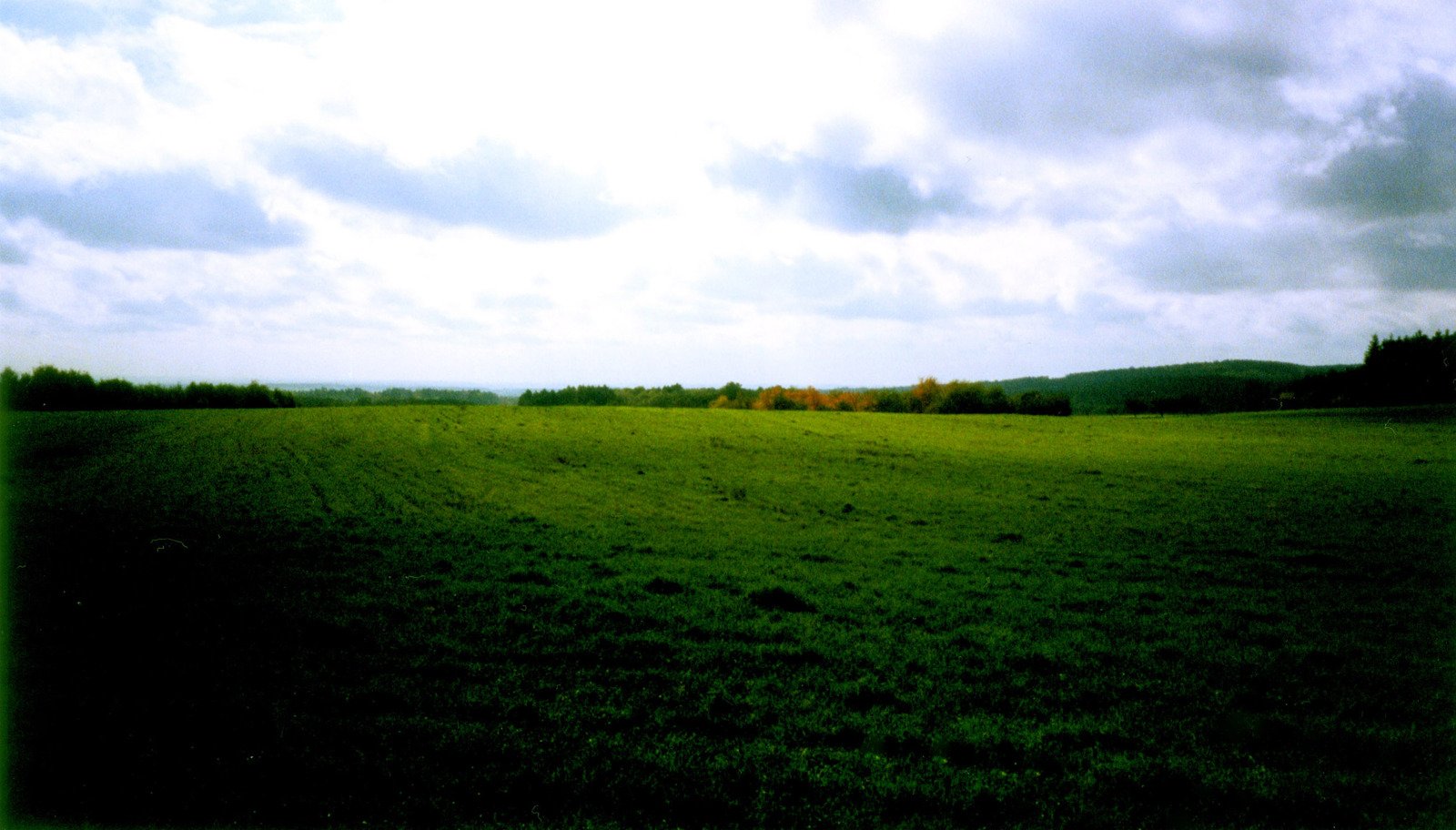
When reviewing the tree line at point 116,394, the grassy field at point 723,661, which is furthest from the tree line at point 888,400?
the grassy field at point 723,661

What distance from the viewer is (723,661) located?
31.0ft

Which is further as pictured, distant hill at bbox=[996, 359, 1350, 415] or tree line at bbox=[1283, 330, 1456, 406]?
distant hill at bbox=[996, 359, 1350, 415]

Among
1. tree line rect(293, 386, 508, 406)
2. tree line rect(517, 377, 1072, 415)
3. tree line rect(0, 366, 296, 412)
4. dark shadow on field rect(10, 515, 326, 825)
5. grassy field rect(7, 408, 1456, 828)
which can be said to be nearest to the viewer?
dark shadow on field rect(10, 515, 326, 825)

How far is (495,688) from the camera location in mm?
8359

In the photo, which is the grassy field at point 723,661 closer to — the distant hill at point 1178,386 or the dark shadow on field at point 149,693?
the dark shadow on field at point 149,693

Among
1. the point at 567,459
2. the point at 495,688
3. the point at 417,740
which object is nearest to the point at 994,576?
the point at 495,688

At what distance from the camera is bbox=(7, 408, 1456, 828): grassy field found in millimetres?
6348

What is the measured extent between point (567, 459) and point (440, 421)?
797 inches

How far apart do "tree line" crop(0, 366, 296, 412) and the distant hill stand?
87.0 m

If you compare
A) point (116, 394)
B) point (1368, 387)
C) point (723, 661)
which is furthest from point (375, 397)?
point (1368, 387)

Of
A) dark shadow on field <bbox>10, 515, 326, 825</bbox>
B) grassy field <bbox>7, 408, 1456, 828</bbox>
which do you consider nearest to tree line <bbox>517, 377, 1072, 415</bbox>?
grassy field <bbox>7, 408, 1456, 828</bbox>

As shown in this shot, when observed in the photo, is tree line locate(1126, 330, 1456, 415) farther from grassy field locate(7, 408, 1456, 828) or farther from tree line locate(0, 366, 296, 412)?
tree line locate(0, 366, 296, 412)

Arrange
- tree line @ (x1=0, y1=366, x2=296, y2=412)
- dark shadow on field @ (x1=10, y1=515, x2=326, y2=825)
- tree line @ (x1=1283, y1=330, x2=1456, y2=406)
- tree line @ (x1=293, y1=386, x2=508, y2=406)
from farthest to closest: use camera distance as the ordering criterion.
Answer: tree line @ (x1=293, y1=386, x2=508, y2=406), tree line @ (x1=1283, y1=330, x2=1456, y2=406), tree line @ (x1=0, y1=366, x2=296, y2=412), dark shadow on field @ (x1=10, y1=515, x2=326, y2=825)

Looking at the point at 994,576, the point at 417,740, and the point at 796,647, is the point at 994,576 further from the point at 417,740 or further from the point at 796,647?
the point at 417,740
